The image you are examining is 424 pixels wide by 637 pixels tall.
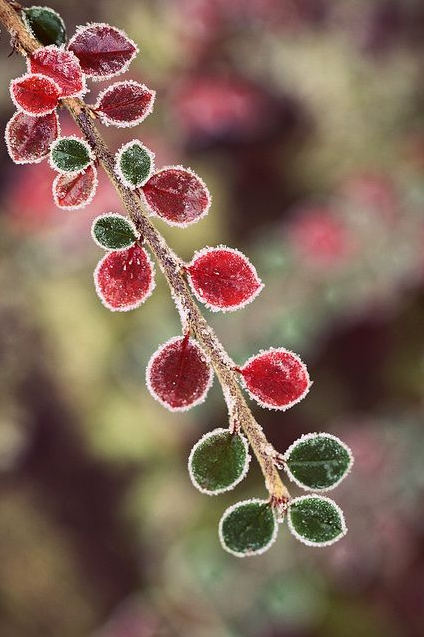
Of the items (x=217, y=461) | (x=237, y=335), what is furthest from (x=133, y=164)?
(x=237, y=335)

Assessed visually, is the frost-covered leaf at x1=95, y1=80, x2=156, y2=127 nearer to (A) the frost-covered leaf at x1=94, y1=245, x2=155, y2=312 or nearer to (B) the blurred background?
(A) the frost-covered leaf at x1=94, y1=245, x2=155, y2=312

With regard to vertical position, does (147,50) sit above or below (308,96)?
above

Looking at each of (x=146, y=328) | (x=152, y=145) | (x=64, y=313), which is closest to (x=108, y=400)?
(x=64, y=313)

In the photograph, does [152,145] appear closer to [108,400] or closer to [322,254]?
[322,254]

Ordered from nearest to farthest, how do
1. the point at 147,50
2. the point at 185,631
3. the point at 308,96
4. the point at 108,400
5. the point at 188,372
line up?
the point at 188,372 → the point at 147,50 → the point at 308,96 → the point at 185,631 → the point at 108,400

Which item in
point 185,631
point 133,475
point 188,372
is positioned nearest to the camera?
point 188,372

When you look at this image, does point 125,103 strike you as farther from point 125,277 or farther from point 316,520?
point 316,520
